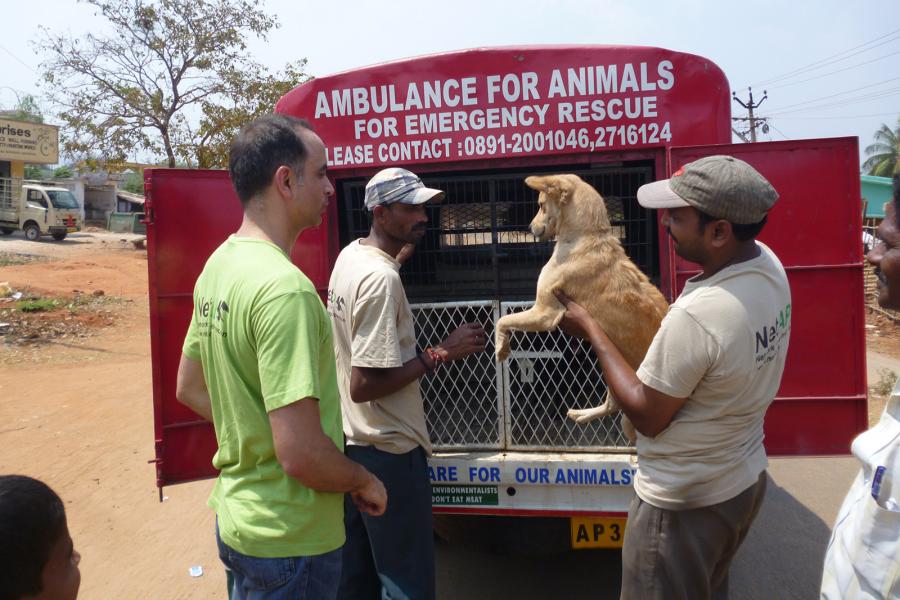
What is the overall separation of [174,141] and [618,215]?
17121 mm

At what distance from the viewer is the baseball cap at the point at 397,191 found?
2.78 m

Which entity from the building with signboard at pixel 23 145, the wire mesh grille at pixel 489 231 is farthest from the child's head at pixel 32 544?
the building with signboard at pixel 23 145

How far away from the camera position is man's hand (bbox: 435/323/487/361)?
8.98ft

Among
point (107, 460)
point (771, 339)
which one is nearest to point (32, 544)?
point (771, 339)

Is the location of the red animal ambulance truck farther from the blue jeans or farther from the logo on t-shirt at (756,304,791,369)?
the blue jeans

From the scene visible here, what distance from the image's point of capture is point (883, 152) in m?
39.9

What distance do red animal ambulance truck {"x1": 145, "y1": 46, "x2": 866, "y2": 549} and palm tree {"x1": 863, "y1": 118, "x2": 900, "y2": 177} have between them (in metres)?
37.4

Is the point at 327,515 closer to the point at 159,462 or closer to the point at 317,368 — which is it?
the point at 317,368

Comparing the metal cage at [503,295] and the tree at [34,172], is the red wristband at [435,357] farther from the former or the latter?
the tree at [34,172]

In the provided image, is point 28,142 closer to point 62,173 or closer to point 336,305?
point 62,173

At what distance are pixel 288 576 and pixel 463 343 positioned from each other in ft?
4.12

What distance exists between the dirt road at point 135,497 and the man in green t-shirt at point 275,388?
2.27 metres

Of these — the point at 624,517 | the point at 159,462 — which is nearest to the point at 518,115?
the point at 624,517

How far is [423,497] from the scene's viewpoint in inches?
107
